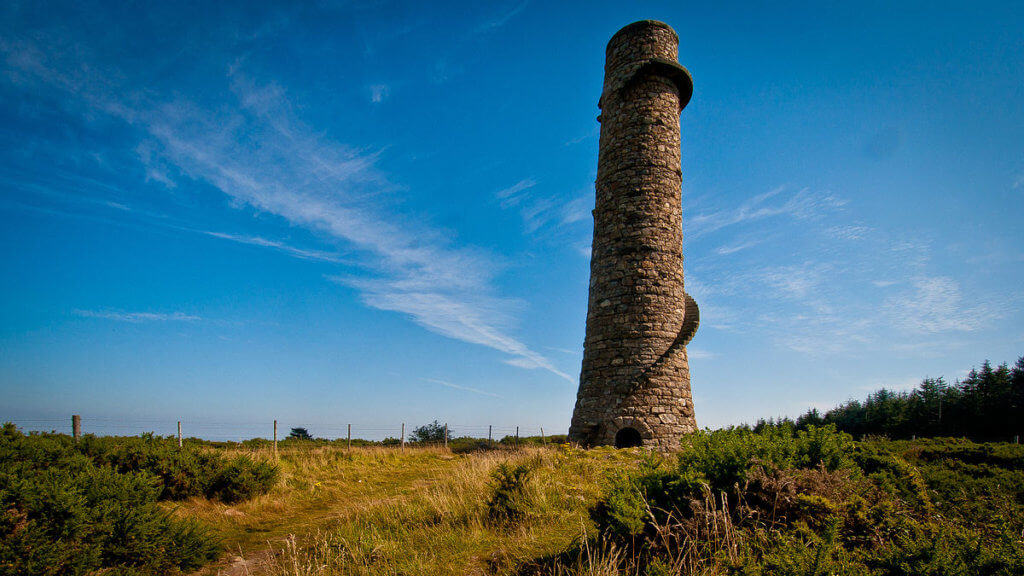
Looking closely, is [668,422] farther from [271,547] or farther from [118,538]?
[118,538]

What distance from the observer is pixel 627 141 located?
41.1ft

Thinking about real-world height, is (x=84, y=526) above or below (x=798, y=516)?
below

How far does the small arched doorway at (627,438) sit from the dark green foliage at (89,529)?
8.12 m

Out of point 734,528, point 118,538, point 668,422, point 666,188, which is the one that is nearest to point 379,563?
point 118,538

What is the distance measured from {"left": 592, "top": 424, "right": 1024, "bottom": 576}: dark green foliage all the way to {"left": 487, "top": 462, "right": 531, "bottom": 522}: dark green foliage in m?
1.93

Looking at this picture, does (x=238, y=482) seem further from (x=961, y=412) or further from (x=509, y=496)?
(x=961, y=412)

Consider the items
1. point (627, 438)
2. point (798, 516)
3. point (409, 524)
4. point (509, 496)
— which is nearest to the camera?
point (798, 516)

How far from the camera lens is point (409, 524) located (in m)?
6.42

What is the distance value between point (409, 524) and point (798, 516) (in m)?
4.71

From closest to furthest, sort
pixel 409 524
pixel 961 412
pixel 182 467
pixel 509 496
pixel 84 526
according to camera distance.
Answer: pixel 84 526
pixel 409 524
pixel 509 496
pixel 182 467
pixel 961 412

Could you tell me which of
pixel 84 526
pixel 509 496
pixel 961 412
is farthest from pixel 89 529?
pixel 961 412

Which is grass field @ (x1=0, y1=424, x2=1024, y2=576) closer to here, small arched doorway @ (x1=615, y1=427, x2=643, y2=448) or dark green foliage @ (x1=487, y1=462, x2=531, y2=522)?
dark green foliage @ (x1=487, y1=462, x2=531, y2=522)

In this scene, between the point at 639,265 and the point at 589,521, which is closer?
the point at 589,521

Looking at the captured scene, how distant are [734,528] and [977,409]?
50116 millimetres
